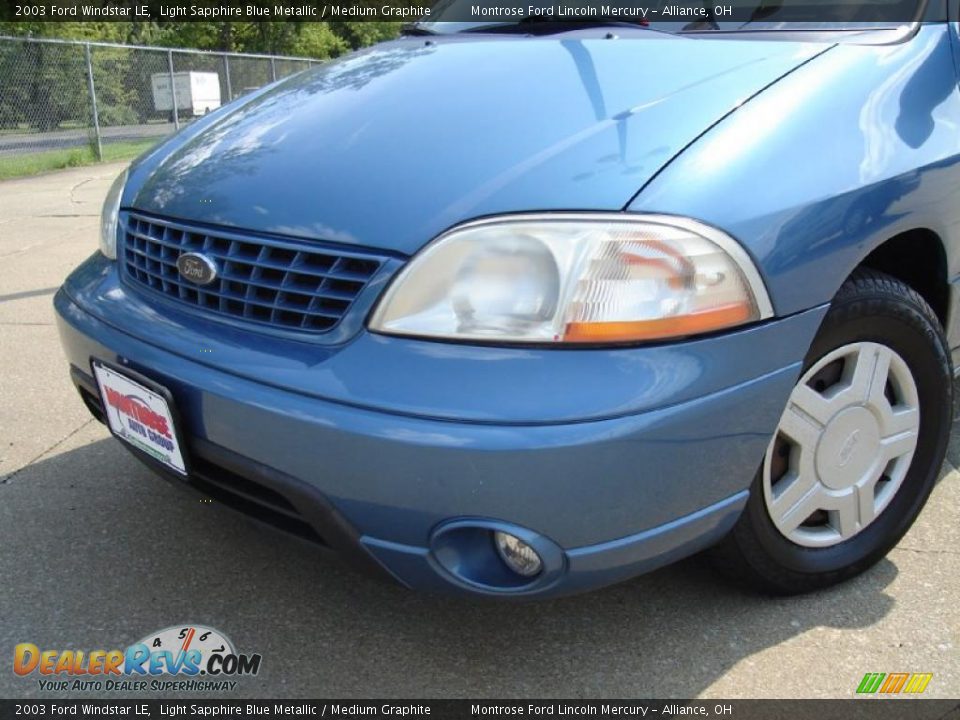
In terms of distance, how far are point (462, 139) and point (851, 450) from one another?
1145 millimetres

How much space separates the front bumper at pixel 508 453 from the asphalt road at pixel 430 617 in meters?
0.29

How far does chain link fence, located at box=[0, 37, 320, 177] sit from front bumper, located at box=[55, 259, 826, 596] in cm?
970

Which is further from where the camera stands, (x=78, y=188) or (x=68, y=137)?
(x=68, y=137)

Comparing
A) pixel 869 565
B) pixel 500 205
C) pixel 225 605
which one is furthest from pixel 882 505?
pixel 225 605

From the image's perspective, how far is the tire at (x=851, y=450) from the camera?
5.99 ft

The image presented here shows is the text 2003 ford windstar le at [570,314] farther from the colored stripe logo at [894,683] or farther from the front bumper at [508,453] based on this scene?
the colored stripe logo at [894,683]

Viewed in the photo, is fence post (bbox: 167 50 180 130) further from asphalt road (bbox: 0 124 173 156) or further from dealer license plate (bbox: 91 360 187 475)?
dealer license plate (bbox: 91 360 187 475)

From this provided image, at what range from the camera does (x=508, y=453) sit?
56.5 inches

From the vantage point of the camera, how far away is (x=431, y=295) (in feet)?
5.13

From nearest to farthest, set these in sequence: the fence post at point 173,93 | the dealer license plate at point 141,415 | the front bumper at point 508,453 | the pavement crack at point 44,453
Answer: the front bumper at point 508,453, the dealer license plate at point 141,415, the pavement crack at point 44,453, the fence post at point 173,93

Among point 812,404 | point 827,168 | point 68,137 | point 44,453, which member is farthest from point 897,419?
point 68,137

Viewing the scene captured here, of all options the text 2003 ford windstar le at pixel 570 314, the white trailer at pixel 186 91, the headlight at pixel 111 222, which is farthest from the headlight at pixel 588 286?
the white trailer at pixel 186 91

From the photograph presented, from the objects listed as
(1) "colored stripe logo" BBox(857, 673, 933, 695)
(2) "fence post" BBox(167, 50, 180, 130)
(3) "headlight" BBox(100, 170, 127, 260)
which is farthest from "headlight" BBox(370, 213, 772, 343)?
(2) "fence post" BBox(167, 50, 180, 130)

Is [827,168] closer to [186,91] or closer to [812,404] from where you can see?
[812,404]
